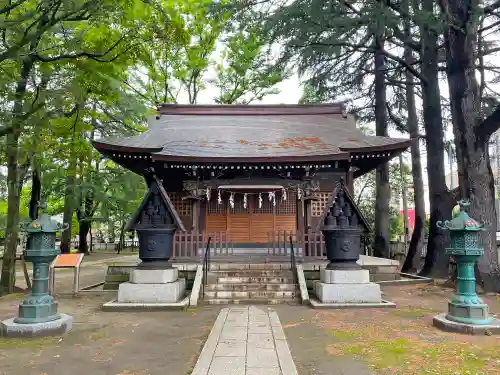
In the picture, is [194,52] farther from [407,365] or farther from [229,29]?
[407,365]

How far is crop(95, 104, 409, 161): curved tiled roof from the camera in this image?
11.2 metres

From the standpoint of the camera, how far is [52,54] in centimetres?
906

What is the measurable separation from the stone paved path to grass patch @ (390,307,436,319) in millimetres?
2641

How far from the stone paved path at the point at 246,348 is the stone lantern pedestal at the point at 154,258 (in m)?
1.98

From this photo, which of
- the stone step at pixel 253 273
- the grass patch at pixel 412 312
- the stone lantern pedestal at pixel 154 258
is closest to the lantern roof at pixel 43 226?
the stone lantern pedestal at pixel 154 258

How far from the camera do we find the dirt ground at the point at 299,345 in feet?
14.3

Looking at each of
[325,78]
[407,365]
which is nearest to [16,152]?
[407,365]

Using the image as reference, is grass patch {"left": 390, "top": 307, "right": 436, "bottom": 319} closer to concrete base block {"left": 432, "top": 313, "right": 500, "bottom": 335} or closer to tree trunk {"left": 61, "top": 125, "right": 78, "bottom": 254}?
concrete base block {"left": 432, "top": 313, "right": 500, "bottom": 335}

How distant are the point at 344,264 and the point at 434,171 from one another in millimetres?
7374

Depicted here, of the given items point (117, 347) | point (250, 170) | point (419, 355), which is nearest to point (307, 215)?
point (250, 170)

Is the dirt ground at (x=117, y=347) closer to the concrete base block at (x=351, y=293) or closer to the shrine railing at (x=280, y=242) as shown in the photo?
the concrete base block at (x=351, y=293)

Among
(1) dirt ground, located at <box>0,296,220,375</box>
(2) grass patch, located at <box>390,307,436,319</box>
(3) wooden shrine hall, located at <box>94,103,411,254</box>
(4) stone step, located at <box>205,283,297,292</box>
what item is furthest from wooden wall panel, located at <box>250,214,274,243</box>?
(2) grass patch, located at <box>390,307,436,319</box>

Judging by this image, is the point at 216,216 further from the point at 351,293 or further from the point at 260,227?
the point at 351,293

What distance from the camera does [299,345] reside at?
530cm
